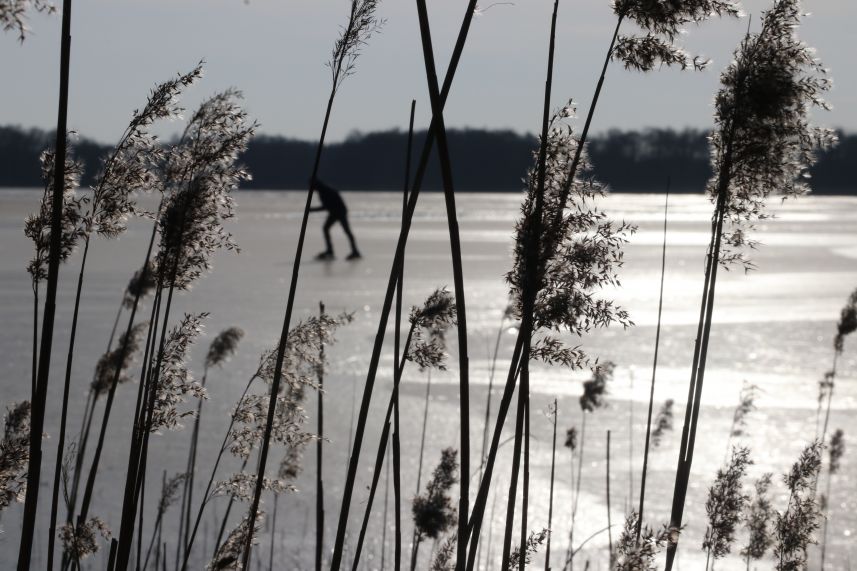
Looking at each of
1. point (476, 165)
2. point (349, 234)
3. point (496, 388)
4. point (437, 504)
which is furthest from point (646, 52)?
point (476, 165)

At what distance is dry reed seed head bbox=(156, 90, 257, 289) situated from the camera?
202cm

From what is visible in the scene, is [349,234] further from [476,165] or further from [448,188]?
[476,165]

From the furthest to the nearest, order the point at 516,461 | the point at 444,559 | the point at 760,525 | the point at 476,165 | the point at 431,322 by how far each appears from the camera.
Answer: the point at 476,165
the point at 760,525
the point at 444,559
the point at 431,322
the point at 516,461

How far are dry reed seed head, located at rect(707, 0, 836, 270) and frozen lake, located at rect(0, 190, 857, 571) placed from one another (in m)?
1.03

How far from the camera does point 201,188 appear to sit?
6.64 feet

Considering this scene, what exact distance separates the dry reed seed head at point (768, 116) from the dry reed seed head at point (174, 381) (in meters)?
1.14

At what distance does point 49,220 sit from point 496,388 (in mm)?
7315

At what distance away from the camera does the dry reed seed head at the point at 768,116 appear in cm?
209

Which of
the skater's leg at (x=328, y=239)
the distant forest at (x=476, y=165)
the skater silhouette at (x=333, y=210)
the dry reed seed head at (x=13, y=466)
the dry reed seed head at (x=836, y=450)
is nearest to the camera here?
the dry reed seed head at (x=13, y=466)

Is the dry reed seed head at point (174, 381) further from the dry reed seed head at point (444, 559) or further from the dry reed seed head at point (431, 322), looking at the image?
the dry reed seed head at point (444, 559)

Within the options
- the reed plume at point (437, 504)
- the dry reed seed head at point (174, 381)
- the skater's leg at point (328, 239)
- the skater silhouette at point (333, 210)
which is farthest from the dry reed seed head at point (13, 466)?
the skater's leg at point (328, 239)

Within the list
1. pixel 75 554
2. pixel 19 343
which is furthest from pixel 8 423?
pixel 19 343

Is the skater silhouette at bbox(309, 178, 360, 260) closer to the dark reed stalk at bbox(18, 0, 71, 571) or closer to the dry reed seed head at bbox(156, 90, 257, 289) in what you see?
the dry reed seed head at bbox(156, 90, 257, 289)

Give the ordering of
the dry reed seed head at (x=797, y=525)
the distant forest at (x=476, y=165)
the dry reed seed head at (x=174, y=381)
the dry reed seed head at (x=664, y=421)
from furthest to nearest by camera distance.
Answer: the distant forest at (x=476, y=165) → the dry reed seed head at (x=664, y=421) → the dry reed seed head at (x=797, y=525) → the dry reed seed head at (x=174, y=381)
